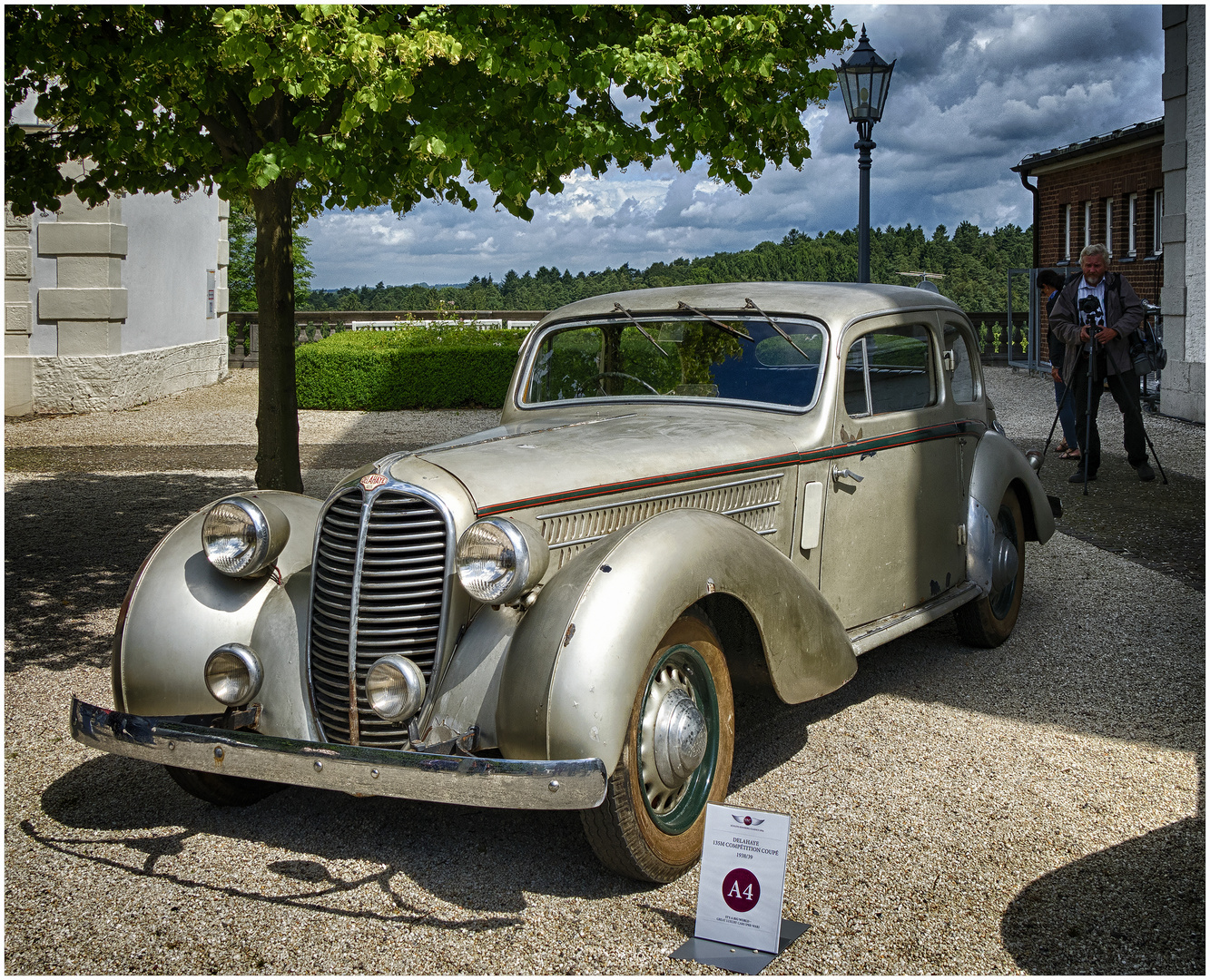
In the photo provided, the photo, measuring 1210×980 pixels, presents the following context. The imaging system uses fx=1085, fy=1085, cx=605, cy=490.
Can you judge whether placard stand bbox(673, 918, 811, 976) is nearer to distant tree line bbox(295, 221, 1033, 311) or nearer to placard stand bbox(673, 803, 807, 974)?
placard stand bbox(673, 803, 807, 974)

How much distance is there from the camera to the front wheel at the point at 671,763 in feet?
10.1

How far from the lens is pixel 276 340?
7.22 m

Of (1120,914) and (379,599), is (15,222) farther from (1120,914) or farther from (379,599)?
(1120,914)

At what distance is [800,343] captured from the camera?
14.6 ft

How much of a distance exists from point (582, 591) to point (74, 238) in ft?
46.7

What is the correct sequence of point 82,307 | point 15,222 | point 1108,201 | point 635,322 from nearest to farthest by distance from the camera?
point 635,322 < point 15,222 < point 82,307 < point 1108,201

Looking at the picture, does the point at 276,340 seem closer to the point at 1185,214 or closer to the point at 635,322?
the point at 635,322

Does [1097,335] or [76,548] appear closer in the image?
[76,548]

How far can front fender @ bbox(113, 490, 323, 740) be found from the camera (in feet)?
11.3

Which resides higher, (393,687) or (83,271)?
(83,271)

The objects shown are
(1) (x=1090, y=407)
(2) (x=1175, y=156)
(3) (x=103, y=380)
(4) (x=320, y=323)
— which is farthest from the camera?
(4) (x=320, y=323)

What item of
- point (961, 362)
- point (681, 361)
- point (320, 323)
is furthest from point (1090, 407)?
point (320, 323)

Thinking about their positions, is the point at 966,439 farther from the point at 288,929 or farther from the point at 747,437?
the point at 288,929

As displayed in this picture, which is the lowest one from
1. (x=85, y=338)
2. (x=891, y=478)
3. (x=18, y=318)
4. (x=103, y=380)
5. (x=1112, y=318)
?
(x=891, y=478)
